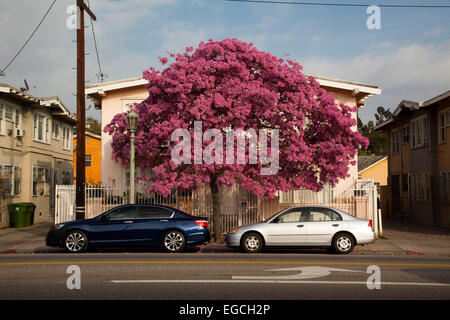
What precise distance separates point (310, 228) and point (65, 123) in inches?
932

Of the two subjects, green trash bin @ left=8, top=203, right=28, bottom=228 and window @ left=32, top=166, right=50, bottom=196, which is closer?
green trash bin @ left=8, top=203, right=28, bottom=228

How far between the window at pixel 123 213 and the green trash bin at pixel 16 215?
11.2 meters

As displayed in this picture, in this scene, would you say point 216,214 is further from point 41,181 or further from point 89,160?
point 89,160

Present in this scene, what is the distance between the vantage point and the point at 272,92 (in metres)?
15.6

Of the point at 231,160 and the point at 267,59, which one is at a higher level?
the point at 267,59

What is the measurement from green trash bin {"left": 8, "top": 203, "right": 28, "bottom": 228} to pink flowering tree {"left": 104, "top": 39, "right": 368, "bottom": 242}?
9541 mm

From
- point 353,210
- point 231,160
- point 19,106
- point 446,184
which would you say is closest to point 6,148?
point 19,106

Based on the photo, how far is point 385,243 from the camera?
1717 cm

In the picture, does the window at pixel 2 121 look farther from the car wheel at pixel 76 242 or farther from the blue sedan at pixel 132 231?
the car wheel at pixel 76 242

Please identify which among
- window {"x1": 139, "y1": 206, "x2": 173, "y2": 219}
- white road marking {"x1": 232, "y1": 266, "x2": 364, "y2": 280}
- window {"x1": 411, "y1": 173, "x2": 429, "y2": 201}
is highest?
window {"x1": 411, "y1": 173, "x2": 429, "y2": 201}

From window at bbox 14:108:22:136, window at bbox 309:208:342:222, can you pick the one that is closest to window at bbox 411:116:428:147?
window at bbox 309:208:342:222

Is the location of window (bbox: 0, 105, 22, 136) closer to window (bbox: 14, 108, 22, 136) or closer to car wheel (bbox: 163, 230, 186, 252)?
window (bbox: 14, 108, 22, 136)

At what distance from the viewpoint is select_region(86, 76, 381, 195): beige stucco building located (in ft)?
71.6
